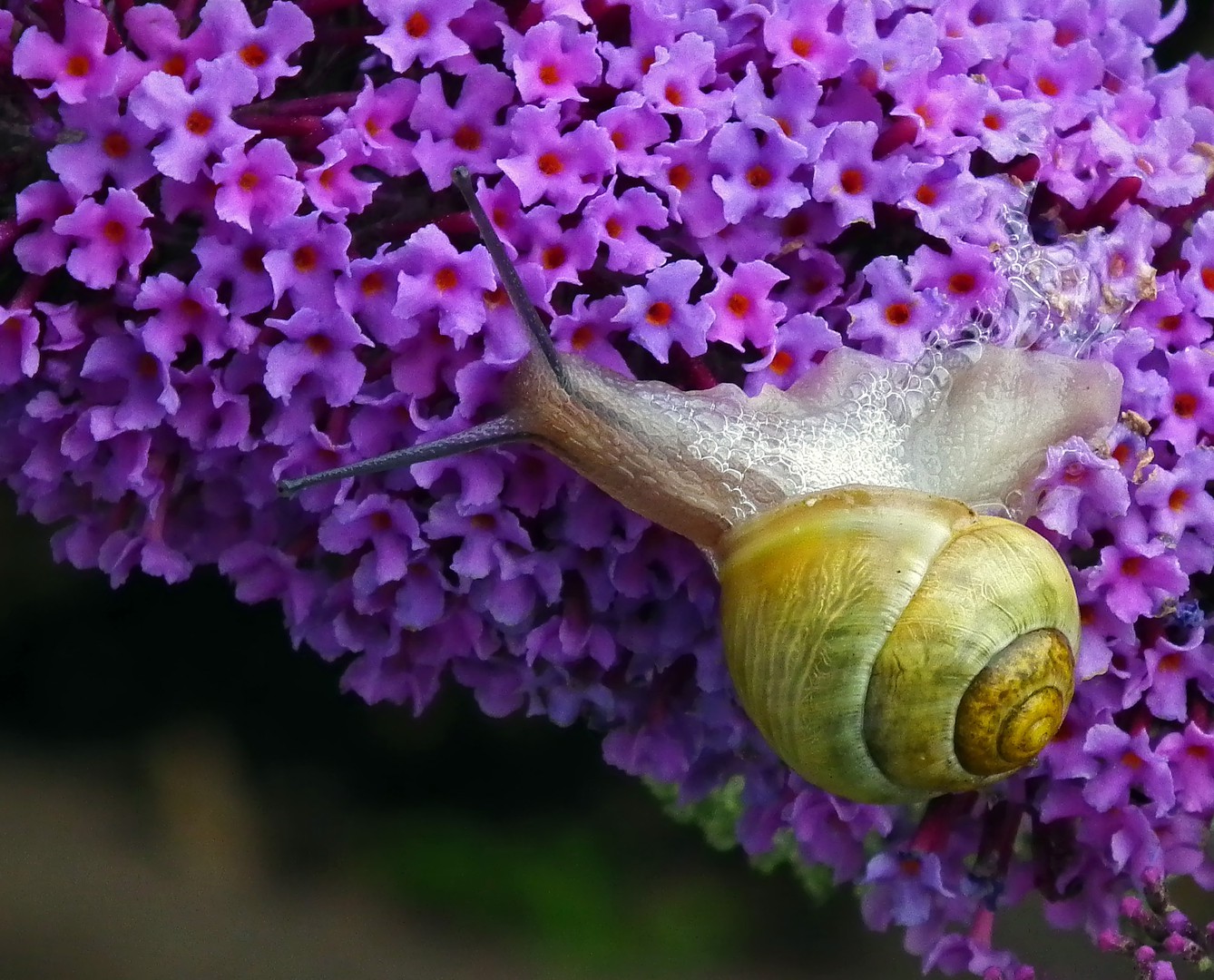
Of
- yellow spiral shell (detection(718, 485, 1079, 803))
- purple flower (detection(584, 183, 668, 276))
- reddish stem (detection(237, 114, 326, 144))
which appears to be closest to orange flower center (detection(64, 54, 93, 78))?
reddish stem (detection(237, 114, 326, 144))

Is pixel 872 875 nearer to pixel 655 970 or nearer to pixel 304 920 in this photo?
pixel 655 970

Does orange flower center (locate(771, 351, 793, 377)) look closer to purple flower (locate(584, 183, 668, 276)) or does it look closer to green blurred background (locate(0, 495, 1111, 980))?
purple flower (locate(584, 183, 668, 276))

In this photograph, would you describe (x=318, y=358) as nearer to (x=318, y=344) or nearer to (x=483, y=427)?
(x=318, y=344)

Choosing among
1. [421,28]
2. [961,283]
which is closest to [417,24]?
[421,28]

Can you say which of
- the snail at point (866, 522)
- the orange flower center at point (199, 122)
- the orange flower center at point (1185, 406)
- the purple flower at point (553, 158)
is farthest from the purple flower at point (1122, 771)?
the orange flower center at point (199, 122)

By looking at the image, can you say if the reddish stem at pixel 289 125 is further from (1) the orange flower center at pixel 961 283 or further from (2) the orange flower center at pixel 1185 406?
(2) the orange flower center at pixel 1185 406
